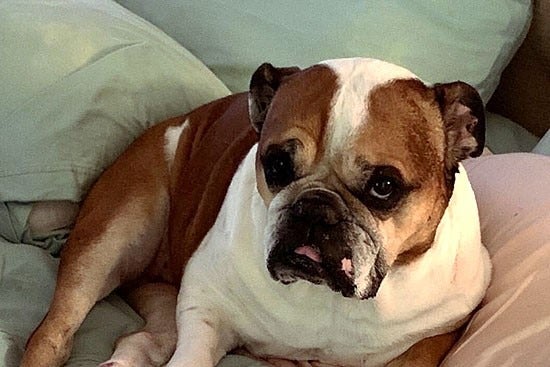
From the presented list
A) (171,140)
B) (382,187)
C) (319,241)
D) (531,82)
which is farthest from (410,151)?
(531,82)

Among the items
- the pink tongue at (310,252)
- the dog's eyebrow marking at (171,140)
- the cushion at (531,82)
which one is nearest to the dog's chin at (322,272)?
the pink tongue at (310,252)

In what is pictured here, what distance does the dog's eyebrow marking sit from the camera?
6.02ft

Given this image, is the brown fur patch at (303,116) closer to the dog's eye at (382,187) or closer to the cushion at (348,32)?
the dog's eye at (382,187)

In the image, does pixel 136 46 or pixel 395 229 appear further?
pixel 136 46

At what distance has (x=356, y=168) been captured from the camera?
1367 millimetres

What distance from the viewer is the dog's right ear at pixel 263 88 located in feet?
4.99

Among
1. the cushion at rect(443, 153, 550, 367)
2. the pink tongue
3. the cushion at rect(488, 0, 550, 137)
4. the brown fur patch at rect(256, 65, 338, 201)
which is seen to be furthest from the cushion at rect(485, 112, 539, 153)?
the pink tongue

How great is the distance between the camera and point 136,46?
1.95m

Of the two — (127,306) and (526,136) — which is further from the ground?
(526,136)

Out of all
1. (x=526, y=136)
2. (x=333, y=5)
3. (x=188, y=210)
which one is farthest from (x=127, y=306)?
(x=526, y=136)

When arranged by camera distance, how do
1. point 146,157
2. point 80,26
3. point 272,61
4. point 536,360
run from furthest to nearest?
point 272,61 < point 80,26 < point 146,157 < point 536,360

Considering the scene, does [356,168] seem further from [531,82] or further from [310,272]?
[531,82]

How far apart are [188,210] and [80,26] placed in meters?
0.42

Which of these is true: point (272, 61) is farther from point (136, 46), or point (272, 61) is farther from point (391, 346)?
point (391, 346)
